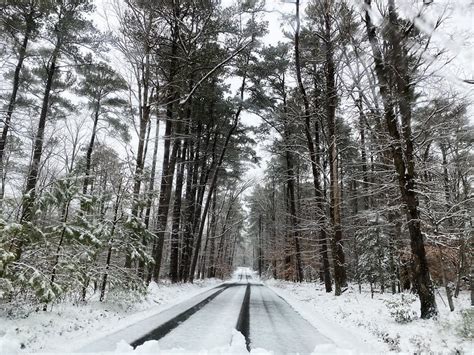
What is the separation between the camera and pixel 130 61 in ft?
33.1

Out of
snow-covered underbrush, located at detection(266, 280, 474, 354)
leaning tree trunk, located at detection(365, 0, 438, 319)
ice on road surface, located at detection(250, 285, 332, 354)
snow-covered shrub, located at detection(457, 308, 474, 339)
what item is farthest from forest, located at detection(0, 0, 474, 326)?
ice on road surface, located at detection(250, 285, 332, 354)

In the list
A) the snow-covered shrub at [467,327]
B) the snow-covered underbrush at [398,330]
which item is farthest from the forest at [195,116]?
the snow-covered shrub at [467,327]

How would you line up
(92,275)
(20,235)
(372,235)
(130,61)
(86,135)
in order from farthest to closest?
(86,135) < (372,235) < (130,61) < (92,275) < (20,235)

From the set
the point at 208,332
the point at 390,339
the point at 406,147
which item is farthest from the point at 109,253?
the point at 406,147

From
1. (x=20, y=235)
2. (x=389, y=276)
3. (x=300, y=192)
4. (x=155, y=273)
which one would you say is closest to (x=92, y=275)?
(x=20, y=235)

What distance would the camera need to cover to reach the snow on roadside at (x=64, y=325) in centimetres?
467

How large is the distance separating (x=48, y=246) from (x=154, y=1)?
705 centimetres

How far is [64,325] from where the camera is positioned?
6.00 m

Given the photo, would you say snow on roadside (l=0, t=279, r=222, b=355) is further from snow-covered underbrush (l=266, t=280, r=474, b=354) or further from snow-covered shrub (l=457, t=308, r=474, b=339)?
snow-covered shrub (l=457, t=308, r=474, b=339)

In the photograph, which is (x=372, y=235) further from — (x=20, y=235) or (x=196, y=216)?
(x=20, y=235)

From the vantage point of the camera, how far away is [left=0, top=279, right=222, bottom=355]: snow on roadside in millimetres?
4672

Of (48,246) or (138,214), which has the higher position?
(138,214)

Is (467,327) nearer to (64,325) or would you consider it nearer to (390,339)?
(390,339)

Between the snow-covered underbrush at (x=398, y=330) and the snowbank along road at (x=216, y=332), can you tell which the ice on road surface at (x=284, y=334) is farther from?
the snow-covered underbrush at (x=398, y=330)
